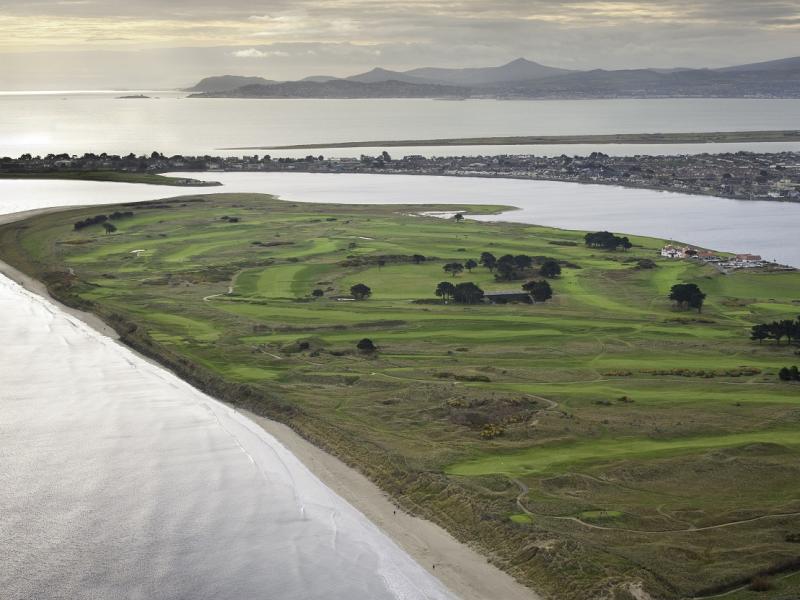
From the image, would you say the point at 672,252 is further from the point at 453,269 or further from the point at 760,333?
the point at 760,333

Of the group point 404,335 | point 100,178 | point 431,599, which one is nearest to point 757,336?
point 404,335

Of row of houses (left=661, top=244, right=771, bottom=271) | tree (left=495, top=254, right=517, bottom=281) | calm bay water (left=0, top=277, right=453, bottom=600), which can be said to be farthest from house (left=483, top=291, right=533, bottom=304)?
calm bay water (left=0, top=277, right=453, bottom=600)

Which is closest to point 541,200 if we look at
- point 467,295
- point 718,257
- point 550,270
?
point 718,257

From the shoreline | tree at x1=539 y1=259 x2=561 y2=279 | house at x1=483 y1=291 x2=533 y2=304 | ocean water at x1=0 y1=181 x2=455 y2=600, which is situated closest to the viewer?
the shoreline

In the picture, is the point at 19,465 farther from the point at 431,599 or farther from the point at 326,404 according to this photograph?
the point at 431,599

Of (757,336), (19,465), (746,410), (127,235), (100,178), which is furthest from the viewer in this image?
(100,178)

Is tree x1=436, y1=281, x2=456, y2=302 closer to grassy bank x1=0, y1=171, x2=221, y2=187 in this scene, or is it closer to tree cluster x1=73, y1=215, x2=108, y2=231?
tree cluster x1=73, y1=215, x2=108, y2=231
